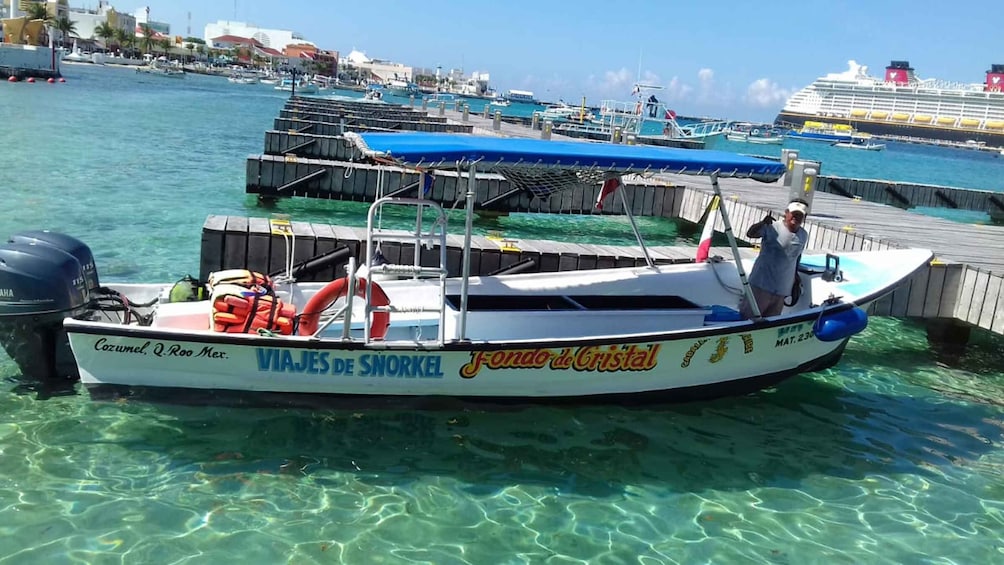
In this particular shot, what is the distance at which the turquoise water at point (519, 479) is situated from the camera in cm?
558

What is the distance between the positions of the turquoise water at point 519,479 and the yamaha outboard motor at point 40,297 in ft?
1.48

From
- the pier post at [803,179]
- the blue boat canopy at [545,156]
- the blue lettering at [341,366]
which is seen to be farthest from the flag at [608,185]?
the pier post at [803,179]

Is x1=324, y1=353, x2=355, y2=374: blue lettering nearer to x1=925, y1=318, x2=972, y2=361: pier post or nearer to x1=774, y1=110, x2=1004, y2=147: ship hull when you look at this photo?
x1=925, y1=318, x2=972, y2=361: pier post

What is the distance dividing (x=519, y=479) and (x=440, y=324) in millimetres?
1433

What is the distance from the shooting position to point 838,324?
799 centimetres

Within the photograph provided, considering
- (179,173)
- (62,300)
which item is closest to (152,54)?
(179,173)

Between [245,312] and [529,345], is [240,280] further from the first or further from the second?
[529,345]

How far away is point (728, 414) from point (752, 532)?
87.3 inches

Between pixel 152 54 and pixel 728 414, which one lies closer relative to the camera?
pixel 728 414

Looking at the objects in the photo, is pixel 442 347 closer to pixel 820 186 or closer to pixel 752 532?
pixel 752 532

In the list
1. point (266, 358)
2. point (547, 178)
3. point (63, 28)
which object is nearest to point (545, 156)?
point (547, 178)

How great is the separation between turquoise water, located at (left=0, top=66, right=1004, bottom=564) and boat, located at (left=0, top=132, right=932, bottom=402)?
37 centimetres

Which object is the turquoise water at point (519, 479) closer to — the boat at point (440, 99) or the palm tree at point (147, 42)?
the boat at point (440, 99)

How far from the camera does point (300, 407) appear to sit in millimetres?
7184
